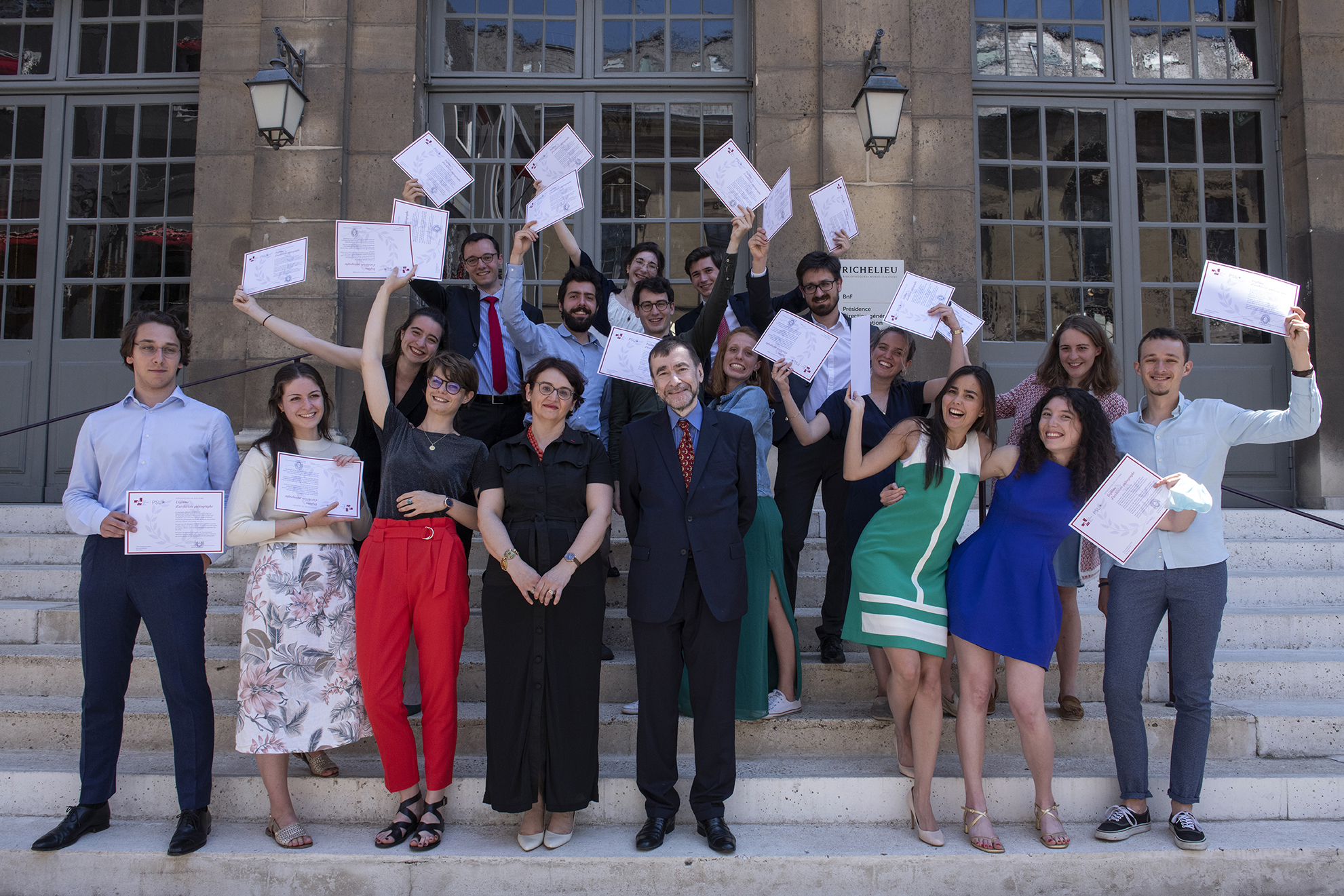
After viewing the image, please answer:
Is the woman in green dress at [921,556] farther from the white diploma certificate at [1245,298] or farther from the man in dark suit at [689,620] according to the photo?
the white diploma certificate at [1245,298]

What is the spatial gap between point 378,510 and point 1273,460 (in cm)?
738

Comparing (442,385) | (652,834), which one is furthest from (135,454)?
(652,834)

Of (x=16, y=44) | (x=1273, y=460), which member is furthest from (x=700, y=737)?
(x=16, y=44)

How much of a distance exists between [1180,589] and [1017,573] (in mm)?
687

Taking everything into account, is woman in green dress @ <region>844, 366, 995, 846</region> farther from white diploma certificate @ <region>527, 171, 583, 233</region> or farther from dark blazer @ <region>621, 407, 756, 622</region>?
white diploma certificate @ <region>527, 171, 583, 233</region>

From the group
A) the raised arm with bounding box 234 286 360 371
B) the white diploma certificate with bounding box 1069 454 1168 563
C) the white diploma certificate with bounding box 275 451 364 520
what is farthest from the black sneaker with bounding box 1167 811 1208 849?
the raised arm with bounding box 234 286 360 371

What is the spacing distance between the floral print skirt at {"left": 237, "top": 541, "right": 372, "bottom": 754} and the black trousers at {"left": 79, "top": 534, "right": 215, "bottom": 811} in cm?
21

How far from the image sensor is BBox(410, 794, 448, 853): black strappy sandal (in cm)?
355

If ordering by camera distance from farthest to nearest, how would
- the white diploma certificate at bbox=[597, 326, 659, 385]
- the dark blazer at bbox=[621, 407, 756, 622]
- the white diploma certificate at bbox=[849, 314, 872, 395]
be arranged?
1. the white diploma certificate at bbox=[597, 326, 659, 385]
2. the white diploma certificate at bbox=[849, 314, 872, 395]
3. the dark blazer at bbox=[621, 407, 756, 622]

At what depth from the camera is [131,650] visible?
3672 millimetres

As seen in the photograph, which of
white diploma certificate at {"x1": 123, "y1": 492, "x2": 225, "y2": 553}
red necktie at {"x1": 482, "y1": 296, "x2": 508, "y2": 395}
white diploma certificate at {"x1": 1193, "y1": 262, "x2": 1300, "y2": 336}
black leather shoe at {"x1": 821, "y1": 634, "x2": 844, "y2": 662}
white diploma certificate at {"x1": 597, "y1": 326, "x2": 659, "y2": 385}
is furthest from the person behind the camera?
red necktie at {"x1": 482, "y1": 296, "x2": 508, "y2": 395}

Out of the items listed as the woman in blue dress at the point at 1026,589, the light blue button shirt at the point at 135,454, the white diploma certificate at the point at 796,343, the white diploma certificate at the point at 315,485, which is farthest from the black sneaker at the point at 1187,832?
the light blue button shirt at the point at 135,454

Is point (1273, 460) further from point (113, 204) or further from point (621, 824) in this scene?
point (113, 204)

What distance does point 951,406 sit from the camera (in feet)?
12.4
